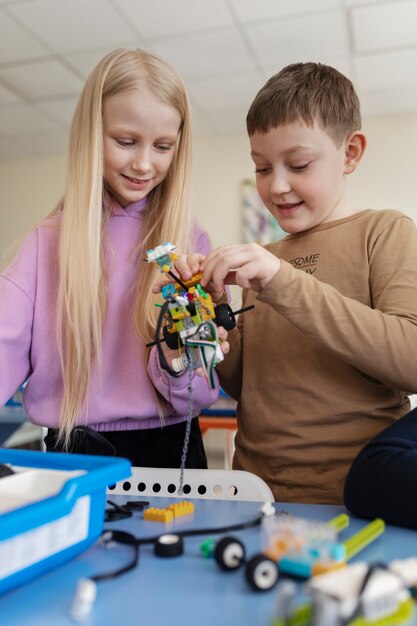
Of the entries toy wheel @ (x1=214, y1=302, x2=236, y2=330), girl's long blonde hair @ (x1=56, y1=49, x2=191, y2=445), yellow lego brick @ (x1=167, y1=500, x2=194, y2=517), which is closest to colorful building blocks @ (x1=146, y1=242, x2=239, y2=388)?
toy wheel @ (x1=214, y1=302, x2=236, y2=330)

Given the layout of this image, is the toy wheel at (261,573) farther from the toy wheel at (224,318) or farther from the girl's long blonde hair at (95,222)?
the girl's long blonde hair at (95,222)

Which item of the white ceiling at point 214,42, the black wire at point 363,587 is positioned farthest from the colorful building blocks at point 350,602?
the white ceiling at point 214,42

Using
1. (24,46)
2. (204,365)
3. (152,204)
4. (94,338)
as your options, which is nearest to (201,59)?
(24,46)

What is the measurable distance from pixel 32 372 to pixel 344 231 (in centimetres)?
55

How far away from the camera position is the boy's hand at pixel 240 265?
0.69 m

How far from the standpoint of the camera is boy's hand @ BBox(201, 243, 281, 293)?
2.25 feet

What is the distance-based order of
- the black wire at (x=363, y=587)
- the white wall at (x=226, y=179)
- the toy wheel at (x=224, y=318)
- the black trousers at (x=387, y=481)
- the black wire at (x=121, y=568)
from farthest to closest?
the white wall at (x=226, y=179) → the toy wheel at (x=224, y=318) → the black trousers at (x=387, y=481) → the black wire at (x=121, y=568) → the black wire at (x=363, y=587)

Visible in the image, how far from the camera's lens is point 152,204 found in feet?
3.44

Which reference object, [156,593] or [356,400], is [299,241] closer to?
[356,400]

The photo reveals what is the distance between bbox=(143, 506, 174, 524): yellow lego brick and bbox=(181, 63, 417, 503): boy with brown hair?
0.26 m

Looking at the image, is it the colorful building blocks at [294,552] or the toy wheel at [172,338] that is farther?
the toy wheel at [172,338]

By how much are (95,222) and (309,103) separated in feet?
1.27

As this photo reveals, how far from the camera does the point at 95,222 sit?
96 cm

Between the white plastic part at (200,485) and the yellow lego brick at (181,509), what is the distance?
87 mm
